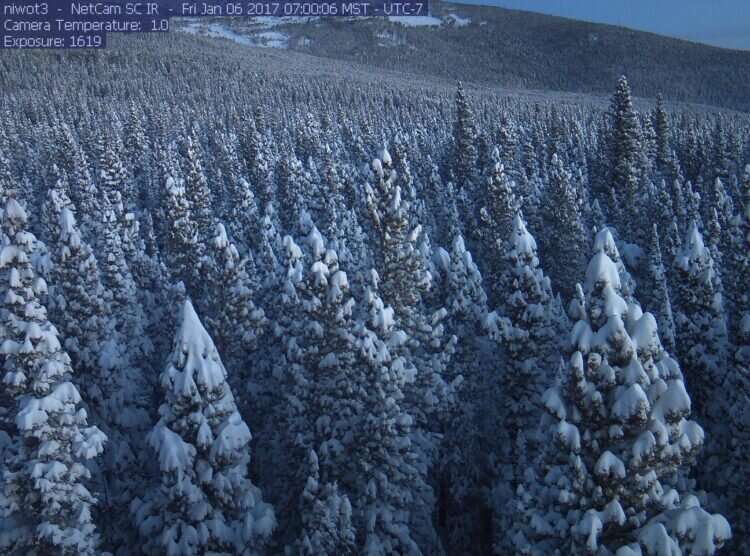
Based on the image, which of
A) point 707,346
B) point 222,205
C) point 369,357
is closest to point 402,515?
point 369,357

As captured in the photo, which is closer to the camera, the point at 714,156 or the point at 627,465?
the point at 627,465

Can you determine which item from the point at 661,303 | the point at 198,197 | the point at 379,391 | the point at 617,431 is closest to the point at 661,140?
the point at 661,303

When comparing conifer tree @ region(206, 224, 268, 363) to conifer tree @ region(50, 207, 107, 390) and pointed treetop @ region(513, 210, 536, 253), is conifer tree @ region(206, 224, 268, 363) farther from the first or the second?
pointed treetop @ region(513, 210, 536, 253)

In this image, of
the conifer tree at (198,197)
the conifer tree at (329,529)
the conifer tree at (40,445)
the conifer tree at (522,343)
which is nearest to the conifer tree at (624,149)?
the conifer tree at (522,343)

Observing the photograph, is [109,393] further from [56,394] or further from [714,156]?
[714,156]

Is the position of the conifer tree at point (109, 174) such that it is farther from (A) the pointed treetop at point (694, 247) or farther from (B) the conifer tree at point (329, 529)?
(A) the pointed treetop at point (694, 247)

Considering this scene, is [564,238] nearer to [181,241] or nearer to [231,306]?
[231,306]

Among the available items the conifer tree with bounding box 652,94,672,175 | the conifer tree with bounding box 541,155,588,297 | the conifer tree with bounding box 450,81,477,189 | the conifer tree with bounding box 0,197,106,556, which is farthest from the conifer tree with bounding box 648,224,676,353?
the conifer tree with bounding box 652,94,672,175
